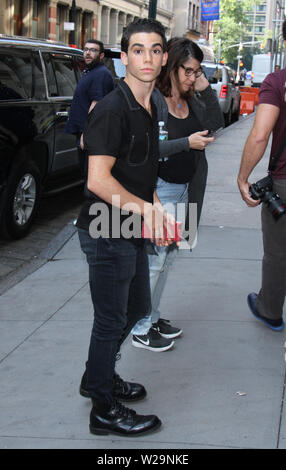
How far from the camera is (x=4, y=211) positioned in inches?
261

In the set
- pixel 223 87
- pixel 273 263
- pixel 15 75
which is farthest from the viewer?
pixel 223 87

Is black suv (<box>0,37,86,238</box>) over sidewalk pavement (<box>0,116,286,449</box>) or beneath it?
over

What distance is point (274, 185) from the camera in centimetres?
401

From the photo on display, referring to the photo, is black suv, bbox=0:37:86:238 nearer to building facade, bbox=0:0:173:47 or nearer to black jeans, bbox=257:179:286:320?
black jeans, bbox=257:179:286:320

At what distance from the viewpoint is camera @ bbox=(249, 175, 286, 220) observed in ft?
12.8

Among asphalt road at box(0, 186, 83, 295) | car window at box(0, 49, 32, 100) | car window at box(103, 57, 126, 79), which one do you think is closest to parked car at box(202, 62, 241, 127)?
car window at box(103, 57, 126, 79)

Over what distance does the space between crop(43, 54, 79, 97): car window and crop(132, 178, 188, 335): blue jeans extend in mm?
4026

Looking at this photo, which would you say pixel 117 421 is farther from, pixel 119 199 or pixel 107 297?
pixel 119 199

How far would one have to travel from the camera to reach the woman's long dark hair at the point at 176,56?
3.99m

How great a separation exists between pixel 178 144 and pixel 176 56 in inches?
20.4

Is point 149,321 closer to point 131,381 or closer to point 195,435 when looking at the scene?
point 131,381

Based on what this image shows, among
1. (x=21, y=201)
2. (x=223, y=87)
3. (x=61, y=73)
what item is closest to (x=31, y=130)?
(x=21, y=201)

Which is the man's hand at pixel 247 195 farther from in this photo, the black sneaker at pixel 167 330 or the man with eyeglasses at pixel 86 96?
the man with eyeglasses at pixel 86 96

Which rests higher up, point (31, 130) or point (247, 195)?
point (31, 130)
